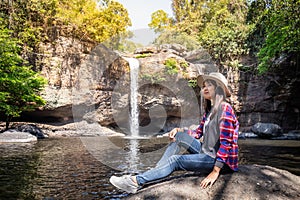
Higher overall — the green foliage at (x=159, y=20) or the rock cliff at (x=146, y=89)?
the green foliage at (x=159, y=20)

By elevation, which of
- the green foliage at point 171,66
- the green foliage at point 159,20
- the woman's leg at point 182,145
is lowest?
the woman's leg at point 182,145

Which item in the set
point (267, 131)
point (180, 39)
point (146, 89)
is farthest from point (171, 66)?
point (180, 39)

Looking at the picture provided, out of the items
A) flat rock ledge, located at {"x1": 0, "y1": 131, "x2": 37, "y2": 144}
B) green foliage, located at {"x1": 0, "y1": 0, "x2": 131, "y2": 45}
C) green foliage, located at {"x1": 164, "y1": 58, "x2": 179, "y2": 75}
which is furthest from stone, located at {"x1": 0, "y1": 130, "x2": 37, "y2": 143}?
green foliage, located at {"x1": 164, "y1": 58, "x2": 179, "y2": 75}

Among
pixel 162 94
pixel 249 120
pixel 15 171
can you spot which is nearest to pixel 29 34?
pixel 162 94

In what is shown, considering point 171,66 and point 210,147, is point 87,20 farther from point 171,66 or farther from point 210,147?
point 210,147

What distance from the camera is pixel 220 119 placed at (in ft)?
8.24

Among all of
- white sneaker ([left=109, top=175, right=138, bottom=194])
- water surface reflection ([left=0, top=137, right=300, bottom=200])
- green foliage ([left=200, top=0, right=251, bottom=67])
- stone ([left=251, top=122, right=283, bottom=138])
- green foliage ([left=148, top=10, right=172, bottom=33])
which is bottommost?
stone ([left=251, top=122, right=283, bottom=138])

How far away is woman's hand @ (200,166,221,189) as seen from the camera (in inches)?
98.6

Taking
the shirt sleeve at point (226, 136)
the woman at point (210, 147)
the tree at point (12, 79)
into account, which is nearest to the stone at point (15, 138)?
the tree at point (12, 79)

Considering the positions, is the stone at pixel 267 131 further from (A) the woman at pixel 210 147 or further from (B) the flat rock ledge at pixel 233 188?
(A) the woman at pixel 210 147

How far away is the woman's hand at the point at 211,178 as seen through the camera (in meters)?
2.50

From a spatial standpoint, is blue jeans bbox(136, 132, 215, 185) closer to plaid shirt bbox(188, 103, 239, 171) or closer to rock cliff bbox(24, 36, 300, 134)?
plaid shirt bbox(188, 103, 239, 171)

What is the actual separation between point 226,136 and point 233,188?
618mm

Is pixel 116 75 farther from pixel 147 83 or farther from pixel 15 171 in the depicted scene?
pixel 15 171
